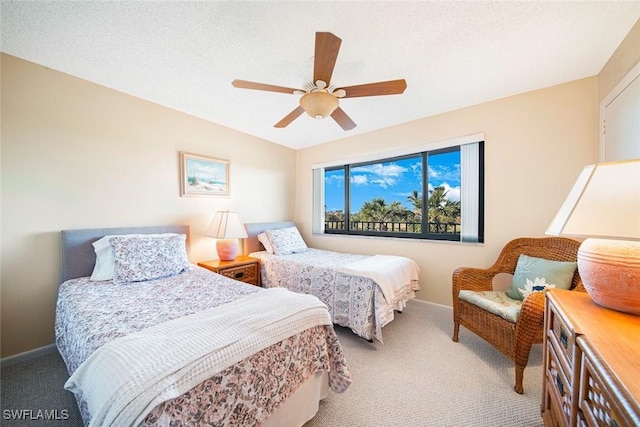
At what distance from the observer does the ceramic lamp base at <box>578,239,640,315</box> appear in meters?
0.92

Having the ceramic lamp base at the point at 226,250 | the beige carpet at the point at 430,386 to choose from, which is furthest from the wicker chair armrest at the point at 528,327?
the ceramic lamp base at the point at 226,250

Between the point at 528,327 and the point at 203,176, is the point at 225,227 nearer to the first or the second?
the point at 203,176

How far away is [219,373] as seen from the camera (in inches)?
37.9

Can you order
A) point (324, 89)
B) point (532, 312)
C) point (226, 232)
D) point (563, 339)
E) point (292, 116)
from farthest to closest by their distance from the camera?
1. point (226, 232)
2. point (292, 116)
3. point (324, 89)
4. point (532, 312)
5. point (563, 339)

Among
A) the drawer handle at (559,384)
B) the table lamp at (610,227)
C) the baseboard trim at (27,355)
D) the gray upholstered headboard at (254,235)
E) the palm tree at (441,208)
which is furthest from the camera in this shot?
the gray upholstered headboard at (254,235)

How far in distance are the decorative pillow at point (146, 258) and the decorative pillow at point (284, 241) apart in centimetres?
126

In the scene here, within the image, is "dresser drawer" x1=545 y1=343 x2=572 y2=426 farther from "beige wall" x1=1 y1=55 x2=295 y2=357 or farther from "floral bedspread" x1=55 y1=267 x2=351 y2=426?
"beige wall" x1=1 y1=55 x2=295 y2=357

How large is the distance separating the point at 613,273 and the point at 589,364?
0.46m

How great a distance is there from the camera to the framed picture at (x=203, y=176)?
2.92 metres

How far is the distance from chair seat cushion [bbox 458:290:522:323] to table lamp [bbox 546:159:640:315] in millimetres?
844

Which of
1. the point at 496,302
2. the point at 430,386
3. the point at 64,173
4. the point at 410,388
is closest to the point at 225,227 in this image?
the point at 64,173

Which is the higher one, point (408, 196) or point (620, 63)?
point (620, 63)

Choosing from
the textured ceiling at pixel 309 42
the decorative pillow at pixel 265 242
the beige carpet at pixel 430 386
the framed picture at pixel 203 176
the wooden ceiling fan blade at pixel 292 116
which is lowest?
the beige carpet at pixel 430 386

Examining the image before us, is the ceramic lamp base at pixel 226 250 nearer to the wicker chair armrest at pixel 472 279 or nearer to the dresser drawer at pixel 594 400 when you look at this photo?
the wicker chair armrest at pixel 472 279
